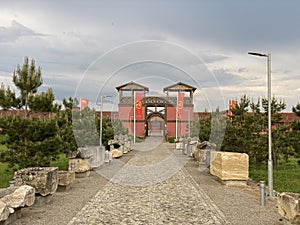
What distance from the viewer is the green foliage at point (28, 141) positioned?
557 inches

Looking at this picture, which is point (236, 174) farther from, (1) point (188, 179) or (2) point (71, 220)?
(2) point (71, 220)

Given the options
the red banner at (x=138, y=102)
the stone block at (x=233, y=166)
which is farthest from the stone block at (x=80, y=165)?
the red banner at (x=138, y=102)

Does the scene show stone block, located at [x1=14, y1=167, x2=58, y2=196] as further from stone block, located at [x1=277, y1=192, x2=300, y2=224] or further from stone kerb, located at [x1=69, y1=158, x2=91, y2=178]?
stone block, located at [x1=277, y1=192, x2=300, y2=224]

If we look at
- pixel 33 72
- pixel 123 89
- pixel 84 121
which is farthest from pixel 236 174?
pixel 123 89

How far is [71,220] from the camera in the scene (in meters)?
7.95

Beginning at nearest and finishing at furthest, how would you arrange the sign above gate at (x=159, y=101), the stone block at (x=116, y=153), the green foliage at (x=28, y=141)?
1. the green foliage at (x=28, y=141)
2. the stone block at (x=116, y=153)
3. the sign above gate at (x=159, y=101)

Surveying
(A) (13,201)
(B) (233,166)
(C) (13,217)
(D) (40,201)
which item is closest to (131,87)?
(B) (233,166)

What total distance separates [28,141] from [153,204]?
23.5 feet

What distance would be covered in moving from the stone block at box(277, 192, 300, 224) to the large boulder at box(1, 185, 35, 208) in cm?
547

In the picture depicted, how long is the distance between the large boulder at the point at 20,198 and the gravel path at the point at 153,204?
395 mm

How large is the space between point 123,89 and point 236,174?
113 ft

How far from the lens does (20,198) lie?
7.81 metres

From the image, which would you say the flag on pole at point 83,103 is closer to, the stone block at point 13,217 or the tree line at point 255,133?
the tree line at point 255,133

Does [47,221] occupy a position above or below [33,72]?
below
